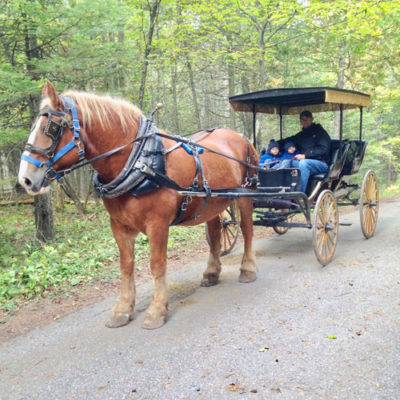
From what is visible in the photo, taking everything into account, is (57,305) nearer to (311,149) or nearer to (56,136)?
(56,136)

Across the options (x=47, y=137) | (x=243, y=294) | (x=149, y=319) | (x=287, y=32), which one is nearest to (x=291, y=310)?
(x=243, y=294)

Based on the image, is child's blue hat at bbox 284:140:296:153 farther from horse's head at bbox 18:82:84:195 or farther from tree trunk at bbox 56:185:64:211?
tree trunk at bbox 56:185:64:211

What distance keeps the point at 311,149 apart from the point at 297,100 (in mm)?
1044

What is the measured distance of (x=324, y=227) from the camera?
533 cm

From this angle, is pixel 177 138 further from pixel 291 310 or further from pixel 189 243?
pixel 189 243

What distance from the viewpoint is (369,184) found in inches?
270

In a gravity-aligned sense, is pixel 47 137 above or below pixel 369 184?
above

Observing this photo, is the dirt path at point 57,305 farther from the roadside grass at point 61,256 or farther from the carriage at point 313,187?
the carriage at point 313,187

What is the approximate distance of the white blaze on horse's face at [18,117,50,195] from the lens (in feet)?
9.40

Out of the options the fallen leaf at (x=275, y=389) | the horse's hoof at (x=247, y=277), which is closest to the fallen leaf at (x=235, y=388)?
the fallen leaf at (x=275, y=389)

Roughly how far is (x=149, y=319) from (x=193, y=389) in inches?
44.3

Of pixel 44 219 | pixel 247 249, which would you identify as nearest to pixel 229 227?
pixel 247 249

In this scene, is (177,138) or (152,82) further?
(152,82)

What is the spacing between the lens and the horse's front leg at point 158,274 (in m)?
3.57
